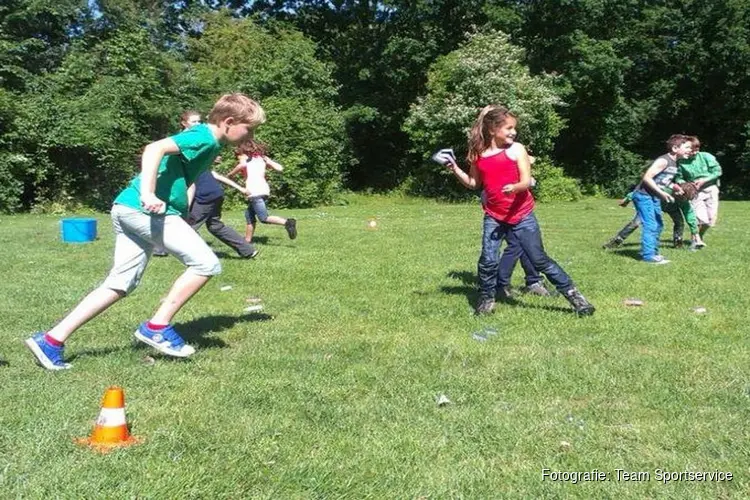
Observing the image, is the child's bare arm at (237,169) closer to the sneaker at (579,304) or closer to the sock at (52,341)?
the sneaker at (579,304)

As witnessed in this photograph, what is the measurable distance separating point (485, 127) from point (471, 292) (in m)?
1.80

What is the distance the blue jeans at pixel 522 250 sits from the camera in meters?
6.25

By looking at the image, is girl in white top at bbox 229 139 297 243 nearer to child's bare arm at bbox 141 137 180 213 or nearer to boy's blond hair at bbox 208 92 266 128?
boy's blond hair at bbox 208 92 266 128

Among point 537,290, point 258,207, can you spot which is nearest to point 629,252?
point 537,290

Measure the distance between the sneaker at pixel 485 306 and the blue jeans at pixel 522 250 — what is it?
0.17 ft

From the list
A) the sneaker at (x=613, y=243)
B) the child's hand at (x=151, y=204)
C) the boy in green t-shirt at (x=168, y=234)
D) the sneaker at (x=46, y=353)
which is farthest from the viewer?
the sneaker at (x=613, y=243)

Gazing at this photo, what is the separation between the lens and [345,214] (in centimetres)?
1886

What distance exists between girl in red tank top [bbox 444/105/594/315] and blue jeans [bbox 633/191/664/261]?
349 cm

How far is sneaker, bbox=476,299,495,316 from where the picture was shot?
6.23 metres

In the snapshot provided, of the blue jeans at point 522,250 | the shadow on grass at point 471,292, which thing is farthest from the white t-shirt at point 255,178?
the blue jeans at point 522,250

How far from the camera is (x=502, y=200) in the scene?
21.3ft

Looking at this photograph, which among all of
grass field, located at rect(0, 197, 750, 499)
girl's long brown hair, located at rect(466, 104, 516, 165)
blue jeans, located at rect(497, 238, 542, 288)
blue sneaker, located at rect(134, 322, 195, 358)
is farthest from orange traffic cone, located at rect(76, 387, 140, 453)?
blue jeans, located at rect(497, 238, 542, 288)

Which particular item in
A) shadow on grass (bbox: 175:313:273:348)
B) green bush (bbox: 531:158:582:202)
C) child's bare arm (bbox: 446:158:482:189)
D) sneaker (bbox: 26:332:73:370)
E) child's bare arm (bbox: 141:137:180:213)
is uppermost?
child's bare arm (bbox: 141:137:180:213)

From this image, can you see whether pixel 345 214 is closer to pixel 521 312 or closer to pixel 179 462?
pixel 521 312
